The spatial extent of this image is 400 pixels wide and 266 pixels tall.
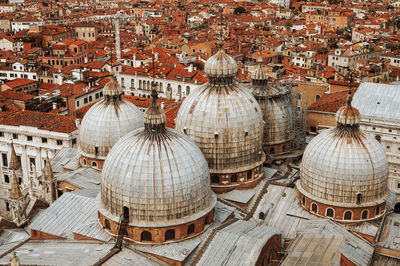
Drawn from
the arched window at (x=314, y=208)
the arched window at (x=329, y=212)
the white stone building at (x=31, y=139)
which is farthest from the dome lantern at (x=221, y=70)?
the white stone building at (x=31, y=139)

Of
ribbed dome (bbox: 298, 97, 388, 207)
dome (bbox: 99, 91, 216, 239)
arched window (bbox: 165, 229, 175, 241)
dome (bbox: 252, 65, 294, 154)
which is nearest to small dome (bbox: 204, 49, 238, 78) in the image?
dome (bbox: 252, 65, 294, 154)

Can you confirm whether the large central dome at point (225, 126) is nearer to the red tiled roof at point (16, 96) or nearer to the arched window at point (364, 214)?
the arched window at point (364, 214)

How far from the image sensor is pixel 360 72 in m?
67.5

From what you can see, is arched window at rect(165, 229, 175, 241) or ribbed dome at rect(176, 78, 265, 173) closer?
arched window at rect(165, 229, 175, 241)

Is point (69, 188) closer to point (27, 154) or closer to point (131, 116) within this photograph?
point (131, 116)

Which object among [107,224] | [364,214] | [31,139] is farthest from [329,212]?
[31,139]

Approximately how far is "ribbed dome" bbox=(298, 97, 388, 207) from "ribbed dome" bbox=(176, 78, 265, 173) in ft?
13.0

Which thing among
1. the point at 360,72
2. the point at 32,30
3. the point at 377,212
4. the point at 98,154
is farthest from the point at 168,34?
the point at 377,212

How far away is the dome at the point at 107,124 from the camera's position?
113 feet

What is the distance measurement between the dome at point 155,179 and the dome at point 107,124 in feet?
27.0

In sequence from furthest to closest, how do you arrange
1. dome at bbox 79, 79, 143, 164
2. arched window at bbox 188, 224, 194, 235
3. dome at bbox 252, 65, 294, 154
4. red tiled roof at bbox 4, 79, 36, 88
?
red tiled roof at bbox 4, 79, 36, 88
dome at bbox 252, 65, 294, 154
dome at bbox 79, 79, 143, 164
arched window at bbox 188, 224, 194, 235

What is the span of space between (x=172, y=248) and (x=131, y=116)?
1307 cm

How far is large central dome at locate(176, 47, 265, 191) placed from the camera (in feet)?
99.2

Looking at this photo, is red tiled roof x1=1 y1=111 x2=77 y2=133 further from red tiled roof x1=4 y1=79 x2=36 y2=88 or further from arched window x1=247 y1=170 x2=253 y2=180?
red tiled roof x1=4 y1=79 x2=36 y2=88
